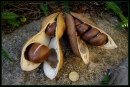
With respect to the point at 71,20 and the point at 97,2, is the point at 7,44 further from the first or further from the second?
the point at 97,2

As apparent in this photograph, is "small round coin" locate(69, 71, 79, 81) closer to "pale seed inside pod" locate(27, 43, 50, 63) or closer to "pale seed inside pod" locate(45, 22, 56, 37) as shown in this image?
"pale seed inside pod" locate(27, 43, 50, 63)

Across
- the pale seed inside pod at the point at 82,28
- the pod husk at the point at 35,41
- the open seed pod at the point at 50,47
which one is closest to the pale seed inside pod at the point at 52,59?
the open seed pod at the point at 50,47

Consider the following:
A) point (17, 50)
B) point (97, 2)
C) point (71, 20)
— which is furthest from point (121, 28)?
point (17, 50)

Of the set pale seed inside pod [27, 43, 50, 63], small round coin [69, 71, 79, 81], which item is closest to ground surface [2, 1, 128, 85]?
small round coin [69, 71, 79, 81]

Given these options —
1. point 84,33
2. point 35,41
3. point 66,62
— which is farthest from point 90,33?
point 35,41

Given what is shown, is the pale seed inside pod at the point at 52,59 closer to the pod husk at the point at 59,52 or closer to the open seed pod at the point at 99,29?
the pod husk at the point at 59,52
